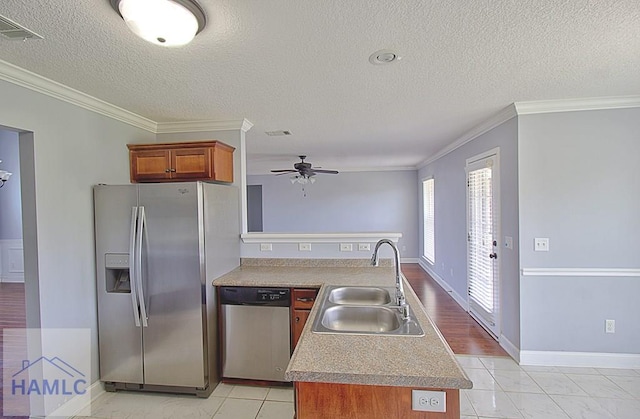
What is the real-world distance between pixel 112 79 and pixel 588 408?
4119 millimetres

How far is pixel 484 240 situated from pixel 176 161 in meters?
3.48

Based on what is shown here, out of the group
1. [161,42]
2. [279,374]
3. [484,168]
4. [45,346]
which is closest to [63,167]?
[45,346]

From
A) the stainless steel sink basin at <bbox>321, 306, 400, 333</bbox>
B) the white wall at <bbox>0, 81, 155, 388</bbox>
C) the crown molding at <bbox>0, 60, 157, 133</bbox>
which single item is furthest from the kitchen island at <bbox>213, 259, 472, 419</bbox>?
the crown molding at <bbox>0, 60, 157, 133</bbox>

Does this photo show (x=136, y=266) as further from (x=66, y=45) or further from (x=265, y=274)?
(x=66, y=45)

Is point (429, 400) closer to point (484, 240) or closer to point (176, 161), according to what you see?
point (176, 161)

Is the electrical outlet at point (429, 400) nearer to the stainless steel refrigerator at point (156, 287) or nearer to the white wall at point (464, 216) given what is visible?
the stainless steel refrigerator at point (156, 287)

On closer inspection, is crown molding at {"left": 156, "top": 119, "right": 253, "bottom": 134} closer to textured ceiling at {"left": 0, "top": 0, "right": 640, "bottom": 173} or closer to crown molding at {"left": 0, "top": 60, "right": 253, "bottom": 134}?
crown molding at {"left": 0, "top": 60, "right": 253, "bottom": 134}

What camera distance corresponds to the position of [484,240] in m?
3.77

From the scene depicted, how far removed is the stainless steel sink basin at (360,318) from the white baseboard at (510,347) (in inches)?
78.4

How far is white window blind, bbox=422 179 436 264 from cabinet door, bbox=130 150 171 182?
514 centimetres

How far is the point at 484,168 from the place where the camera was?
12.1 ft

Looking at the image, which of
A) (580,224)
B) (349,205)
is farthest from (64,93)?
(349,205)

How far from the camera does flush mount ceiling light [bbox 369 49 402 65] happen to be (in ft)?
6.04

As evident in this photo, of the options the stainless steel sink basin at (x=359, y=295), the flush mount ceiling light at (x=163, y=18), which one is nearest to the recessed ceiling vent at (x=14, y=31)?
the flush mount ceiling light at (x=163, y=18)
